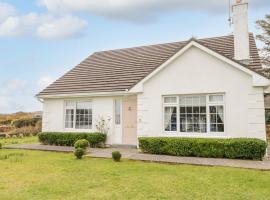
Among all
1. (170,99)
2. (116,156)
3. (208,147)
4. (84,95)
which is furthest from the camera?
(84,95)

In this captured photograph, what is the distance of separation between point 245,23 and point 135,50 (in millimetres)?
9696

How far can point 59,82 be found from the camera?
768 inches

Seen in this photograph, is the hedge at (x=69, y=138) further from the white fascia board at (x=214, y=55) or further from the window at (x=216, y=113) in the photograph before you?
the window at (x=216, y=113)

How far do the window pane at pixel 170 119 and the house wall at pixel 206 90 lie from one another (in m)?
0.29

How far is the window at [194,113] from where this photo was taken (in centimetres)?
1251

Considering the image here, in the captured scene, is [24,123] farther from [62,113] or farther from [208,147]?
[208,147]

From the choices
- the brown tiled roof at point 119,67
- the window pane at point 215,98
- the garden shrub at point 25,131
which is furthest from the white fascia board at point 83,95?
the garden shrub at point 25,131

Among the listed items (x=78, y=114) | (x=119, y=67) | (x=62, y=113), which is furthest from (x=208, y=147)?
(x=62, y=113)

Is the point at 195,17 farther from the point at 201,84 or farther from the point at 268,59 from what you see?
the point at 268,59

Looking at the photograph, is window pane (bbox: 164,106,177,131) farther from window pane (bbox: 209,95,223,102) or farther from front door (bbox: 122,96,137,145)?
front door (bbox: 122,96,137,145)

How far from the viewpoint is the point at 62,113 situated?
58.1 ft

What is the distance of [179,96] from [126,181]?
22.6 feet

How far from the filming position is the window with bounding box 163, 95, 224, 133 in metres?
12.5

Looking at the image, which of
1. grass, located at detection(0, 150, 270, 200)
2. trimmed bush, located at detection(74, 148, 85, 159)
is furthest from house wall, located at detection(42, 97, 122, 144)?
grass, located at detection(0, 150, 270, 200)
